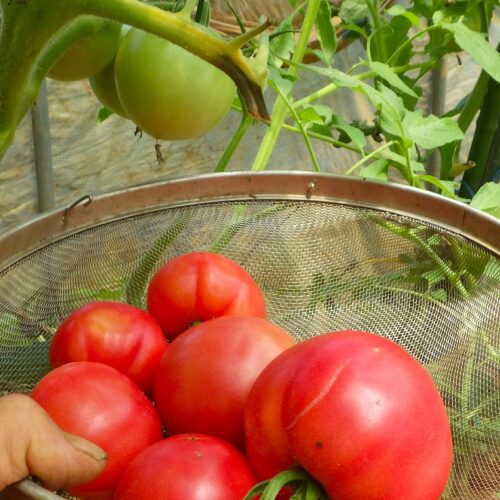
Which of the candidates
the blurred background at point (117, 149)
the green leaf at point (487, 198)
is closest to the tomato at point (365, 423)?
the green leaf at point (487, 198)

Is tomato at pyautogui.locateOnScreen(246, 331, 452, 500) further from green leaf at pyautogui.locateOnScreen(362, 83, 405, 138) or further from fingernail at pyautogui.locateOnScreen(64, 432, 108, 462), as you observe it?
green leaf at pyautogui.locateOnScreen(362, 83, 405, 138)

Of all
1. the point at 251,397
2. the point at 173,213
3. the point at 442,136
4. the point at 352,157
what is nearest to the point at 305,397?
the point at 251,397

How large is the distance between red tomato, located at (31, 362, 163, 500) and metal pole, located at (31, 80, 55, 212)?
0.82 meters

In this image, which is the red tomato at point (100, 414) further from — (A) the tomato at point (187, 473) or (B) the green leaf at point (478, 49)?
(B) the green leaf at point (478, 49)

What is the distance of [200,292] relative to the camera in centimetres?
59

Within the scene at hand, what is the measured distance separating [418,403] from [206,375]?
14 centimetres

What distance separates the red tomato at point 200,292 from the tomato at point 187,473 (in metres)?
0.17

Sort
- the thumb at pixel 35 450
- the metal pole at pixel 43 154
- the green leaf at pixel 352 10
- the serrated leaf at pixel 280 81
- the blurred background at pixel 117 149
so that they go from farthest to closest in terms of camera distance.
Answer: the blurred background at pixel 117 149 < the metal pole at pixel 43 154 < the green leaf at pixel 352 10 < the serrated leaf at pixel 280 81 < the thumb at pixel 35 450

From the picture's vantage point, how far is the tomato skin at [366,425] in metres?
0.36

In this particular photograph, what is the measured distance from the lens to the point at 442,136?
29.5 inches

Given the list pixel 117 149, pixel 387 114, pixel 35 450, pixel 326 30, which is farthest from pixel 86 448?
pixel 117 149

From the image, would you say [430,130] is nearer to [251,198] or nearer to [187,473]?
[251,198]

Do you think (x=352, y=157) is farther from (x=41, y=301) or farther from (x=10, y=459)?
(x=10, y=459)

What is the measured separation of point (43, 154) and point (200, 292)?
807mm
